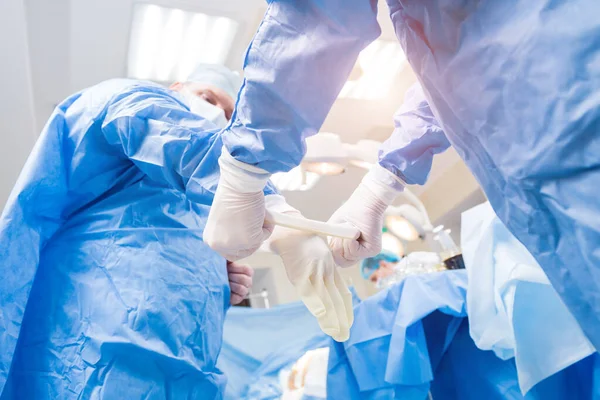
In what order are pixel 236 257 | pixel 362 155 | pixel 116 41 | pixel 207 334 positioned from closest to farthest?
pixel 236 257 < pixel 207 334 < pixel 362 155 < pixel 116 41

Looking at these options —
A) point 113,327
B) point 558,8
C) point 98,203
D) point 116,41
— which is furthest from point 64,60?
point 558,8

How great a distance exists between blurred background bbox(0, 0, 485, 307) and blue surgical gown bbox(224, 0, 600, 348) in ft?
3.03

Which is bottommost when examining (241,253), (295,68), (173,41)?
(173,41)

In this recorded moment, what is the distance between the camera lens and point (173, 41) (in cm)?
192

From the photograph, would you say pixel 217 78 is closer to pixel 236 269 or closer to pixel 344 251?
pixel 236 269

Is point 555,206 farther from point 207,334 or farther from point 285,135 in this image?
point 207,334

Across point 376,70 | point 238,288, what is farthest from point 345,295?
point 376,70

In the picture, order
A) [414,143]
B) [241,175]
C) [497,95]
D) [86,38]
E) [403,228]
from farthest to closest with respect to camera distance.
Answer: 1. [86,38]
2. [403,228]
3. [414,143]
4. [241,175]
5. [497,95]

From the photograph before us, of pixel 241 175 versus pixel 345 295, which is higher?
pixel 241 175

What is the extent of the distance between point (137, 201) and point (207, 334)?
0.98 feet

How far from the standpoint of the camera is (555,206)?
520 mm

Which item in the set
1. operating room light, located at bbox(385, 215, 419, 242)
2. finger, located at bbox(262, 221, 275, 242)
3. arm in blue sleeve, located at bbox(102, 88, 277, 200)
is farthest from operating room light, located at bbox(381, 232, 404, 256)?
finger, located at bbox(262, 221, 275, 242)

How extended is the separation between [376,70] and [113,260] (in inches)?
64.5

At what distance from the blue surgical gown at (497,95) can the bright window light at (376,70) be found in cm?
145
